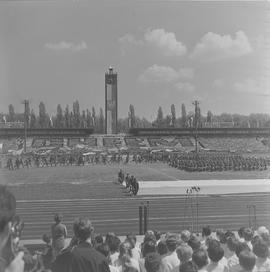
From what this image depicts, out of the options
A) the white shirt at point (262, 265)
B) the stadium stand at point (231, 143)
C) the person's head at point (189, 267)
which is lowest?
the white shirt at point (262, 265)

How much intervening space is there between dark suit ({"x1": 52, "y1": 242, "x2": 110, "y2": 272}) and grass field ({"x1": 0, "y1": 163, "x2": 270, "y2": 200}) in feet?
50.3

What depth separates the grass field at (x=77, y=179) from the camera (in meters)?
19.4

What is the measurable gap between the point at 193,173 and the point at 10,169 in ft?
34.8

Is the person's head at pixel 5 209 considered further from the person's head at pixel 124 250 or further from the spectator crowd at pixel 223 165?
the spectator crowd at pixel 223 165

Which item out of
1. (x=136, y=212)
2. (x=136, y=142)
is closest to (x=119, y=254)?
(x=136, y=212)

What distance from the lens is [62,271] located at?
3105mm

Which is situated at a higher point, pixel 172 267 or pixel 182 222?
pixel 172 267

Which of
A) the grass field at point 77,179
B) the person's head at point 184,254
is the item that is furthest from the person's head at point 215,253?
the grass field at point 77,179

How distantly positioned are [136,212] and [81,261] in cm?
1088

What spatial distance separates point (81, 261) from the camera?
3.05 metres

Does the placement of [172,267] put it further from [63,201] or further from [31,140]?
[31,140]

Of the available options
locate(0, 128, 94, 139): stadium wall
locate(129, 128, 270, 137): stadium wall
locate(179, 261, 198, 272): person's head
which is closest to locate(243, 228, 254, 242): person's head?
locate(179, 261, 198, 272): person's head

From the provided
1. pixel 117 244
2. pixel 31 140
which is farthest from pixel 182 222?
pixel 31 140

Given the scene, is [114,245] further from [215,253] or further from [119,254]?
[215,253]
